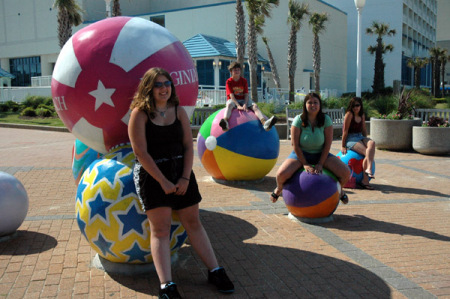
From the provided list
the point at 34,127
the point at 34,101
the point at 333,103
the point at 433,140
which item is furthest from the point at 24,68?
the point at 433,140

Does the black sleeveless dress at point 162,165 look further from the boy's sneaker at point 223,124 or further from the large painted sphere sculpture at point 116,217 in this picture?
the boy's sneaker at point 223,124

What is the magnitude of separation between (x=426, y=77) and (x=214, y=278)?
7730cm

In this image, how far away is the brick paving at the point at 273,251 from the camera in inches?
155

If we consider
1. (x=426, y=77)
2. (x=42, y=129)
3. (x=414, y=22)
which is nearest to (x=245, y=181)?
(x=42, y=129)

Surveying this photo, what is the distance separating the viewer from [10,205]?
205 inches

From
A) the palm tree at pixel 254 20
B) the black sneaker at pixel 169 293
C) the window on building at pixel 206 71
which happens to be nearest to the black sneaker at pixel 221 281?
the black sneaker at pixel 169 293

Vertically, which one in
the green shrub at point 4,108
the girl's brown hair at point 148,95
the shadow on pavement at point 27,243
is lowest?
the shadow on pavement at point 27,243

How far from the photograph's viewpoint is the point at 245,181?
28.3ft

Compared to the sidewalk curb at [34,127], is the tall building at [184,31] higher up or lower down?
higher up

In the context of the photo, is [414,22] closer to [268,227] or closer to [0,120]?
[0,120]

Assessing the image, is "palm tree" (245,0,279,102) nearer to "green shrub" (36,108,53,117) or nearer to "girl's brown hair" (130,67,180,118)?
"green shrub" (36,108,53,117)

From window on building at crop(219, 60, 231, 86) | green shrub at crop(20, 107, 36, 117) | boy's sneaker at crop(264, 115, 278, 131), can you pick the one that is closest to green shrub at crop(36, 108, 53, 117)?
green shrub at crop(20, 107, 36, 117)

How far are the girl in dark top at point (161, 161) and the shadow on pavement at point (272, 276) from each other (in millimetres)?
297

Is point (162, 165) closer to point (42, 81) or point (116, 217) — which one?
point (116, 217)
